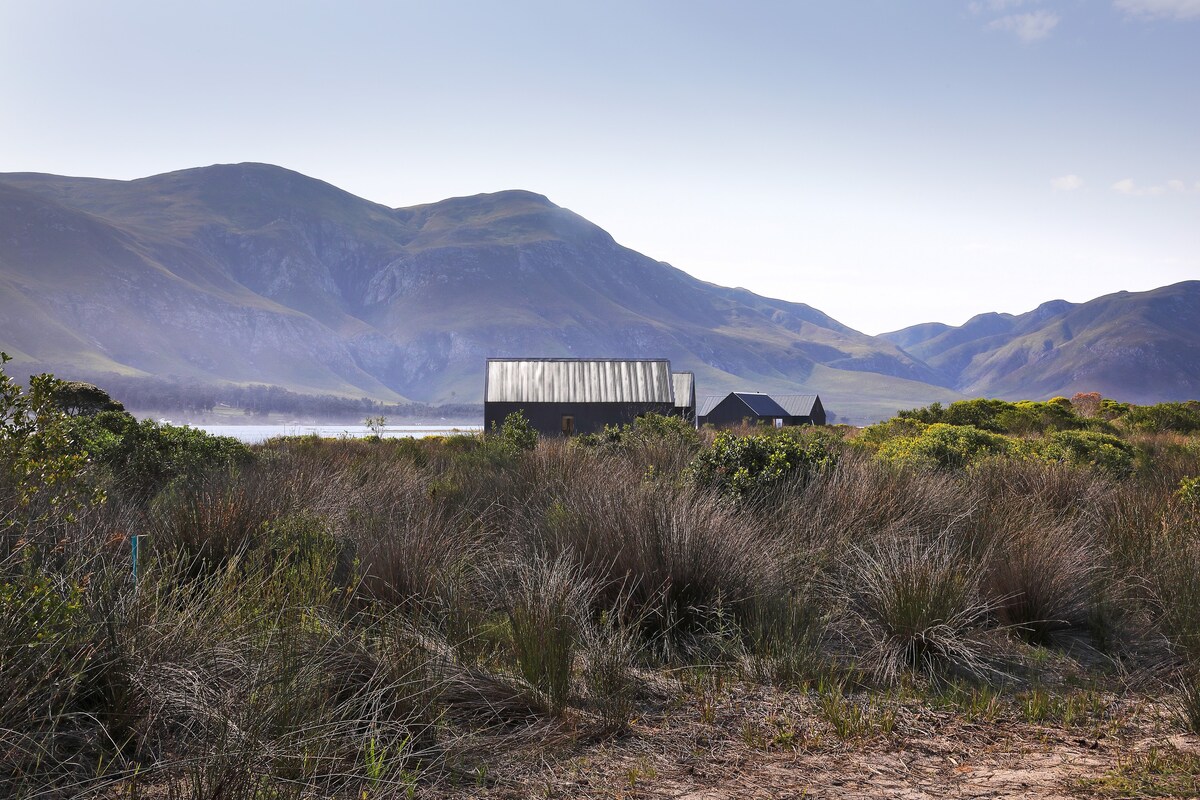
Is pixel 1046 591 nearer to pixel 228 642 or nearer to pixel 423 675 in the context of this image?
A: pixel 423 675

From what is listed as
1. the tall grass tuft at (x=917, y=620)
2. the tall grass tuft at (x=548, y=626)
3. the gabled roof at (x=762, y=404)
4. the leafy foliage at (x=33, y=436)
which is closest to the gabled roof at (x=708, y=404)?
the gabled roof at (x=762, y=404)

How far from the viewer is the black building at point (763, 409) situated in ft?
190

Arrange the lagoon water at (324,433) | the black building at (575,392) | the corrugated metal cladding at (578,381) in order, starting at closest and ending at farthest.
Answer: the lagoon water at (324,433), the black building at (575,392), the corrugated metal cladding at (578,381)

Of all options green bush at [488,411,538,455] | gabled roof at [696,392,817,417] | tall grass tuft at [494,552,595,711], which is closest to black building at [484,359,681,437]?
green bush at [488,411,538,455]

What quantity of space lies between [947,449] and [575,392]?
2331cm

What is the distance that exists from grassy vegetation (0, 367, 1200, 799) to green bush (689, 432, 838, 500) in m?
0.04

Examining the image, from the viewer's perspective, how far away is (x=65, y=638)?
3812 millimetres

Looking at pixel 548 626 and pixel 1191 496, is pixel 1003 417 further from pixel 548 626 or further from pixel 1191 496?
pixel 548 626

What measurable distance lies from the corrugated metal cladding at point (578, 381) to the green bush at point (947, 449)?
19.3 meters

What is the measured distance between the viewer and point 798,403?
63.8 m

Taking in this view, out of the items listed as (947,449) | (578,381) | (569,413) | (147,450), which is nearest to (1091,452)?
(947,449)

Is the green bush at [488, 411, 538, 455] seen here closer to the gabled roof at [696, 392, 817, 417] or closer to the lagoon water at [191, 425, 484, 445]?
the lagoon water at [191, 425, 484, 445]

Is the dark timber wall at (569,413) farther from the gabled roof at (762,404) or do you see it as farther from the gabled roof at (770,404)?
the gabled roof at (762,404)

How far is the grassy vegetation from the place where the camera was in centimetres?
379
